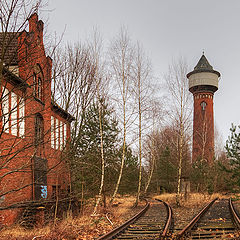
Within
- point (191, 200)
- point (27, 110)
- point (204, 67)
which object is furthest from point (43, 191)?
point (204, 67)

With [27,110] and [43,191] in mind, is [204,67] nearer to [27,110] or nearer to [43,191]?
[43,191]

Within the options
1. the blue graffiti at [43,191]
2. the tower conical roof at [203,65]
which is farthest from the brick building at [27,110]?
the tower conical roof at [203,65]

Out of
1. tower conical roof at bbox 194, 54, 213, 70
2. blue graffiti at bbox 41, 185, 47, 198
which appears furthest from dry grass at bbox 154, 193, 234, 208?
tower conical roof at bbox 194, 54, 213, 70

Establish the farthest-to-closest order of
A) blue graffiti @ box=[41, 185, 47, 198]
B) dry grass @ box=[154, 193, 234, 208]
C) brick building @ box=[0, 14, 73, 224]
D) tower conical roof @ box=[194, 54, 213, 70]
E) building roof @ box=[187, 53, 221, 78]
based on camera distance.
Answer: tower conical roof @ box=[194, 54, 213, 70] → building roof @ box=[187, 53, 221, 78] → dry grass @ box=[154, 193, 234, 208] → blue graffiti @ box=[41, 185, 47, 198] → brick building @ box=[0, 14, 73, 224]

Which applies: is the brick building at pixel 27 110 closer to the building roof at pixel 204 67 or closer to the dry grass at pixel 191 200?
the dry grass at pixel 191 200

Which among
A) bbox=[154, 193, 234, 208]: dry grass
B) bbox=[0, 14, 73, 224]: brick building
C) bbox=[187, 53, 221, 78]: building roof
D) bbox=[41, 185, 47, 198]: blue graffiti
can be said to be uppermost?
bbox=[187, 53, 221, 78]: building roof

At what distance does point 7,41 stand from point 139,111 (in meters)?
15.3

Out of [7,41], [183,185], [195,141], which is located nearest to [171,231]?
[7,41]

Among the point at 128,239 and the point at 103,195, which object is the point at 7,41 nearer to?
the point at 128,239

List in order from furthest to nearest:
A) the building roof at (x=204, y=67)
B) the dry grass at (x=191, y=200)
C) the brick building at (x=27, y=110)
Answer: the building roof at (x=204, y=67), the dry grass at (x=191, y=200), the brick building at (x=27, y=110)

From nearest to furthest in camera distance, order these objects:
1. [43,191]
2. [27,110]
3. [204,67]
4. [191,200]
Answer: [27,110] < [43,191] < [191,200] < [204,67]

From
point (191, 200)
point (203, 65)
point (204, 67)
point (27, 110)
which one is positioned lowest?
point (191, 200)

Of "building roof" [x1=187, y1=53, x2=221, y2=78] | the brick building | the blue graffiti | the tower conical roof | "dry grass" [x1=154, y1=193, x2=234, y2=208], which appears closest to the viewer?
the brick building

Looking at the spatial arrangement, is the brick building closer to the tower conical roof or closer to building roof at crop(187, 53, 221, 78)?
building roof at crop(187, 53, 221, 78)
